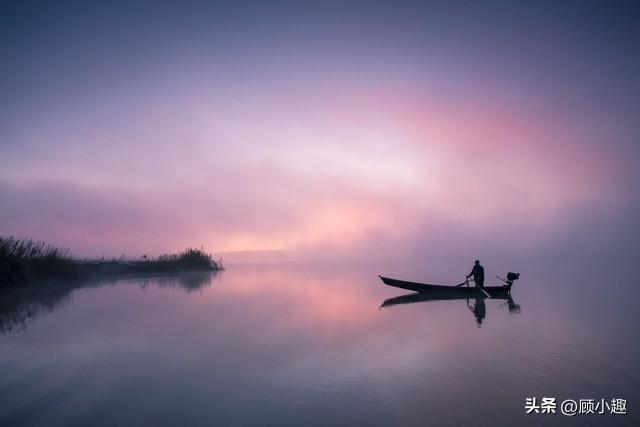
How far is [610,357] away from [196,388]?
1132 centimetres

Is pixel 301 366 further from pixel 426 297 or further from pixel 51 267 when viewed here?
pixel 51 267

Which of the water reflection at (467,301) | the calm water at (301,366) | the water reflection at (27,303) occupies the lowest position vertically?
the water reflection at (467,301)

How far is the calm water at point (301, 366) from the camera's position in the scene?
6418 mm

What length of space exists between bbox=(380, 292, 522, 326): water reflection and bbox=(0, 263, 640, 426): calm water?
1379mm

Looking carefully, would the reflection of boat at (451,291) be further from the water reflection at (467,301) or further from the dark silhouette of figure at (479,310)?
the dark silhouette of figure at (479,310)

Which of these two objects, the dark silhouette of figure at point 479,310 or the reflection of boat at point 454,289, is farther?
the reflection of boat at point 454,289

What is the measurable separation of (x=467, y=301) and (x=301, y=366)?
17.5 metres

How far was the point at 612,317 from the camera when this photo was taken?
1780 centimetres

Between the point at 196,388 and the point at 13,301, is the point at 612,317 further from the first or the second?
the point at 13,301

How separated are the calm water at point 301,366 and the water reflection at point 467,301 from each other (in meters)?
1.38

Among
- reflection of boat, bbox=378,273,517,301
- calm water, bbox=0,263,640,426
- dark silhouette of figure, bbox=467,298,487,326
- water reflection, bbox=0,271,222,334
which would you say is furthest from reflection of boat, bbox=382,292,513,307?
water reflection, bbox=0,271,222,334

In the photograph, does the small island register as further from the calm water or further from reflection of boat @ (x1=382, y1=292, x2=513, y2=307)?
reflection of boat @ (x1=382, y1=292, x2=513, y2=307)

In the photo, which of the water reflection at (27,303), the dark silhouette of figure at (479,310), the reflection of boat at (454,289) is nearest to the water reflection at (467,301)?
the dark silhouette of figure at (479,310)

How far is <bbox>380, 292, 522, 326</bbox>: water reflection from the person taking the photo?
19.3 m
